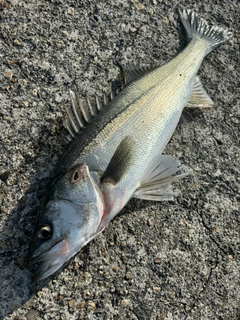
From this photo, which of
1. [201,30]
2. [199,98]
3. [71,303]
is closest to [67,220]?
[71,303]

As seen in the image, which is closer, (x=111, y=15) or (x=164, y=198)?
(x=164, y=198)

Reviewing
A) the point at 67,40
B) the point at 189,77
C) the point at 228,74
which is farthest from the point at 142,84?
the point at 228,74

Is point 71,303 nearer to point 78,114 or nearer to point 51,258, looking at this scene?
point 51,258

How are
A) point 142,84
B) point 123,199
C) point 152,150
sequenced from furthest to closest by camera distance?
1. point 142,84
2. point 152,150
3. point 123,199

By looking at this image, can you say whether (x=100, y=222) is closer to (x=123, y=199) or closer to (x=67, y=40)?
(x=123, y=199)

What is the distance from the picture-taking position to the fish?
186 centimetres

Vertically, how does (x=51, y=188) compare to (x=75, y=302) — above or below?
above

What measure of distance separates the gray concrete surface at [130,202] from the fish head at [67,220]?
13.2 inches

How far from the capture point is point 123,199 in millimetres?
2178

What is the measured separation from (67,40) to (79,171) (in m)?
1.28

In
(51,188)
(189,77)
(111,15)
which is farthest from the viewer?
(111,15)

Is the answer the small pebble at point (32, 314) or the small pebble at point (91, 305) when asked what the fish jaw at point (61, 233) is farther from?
the small pebble at point (91, 305)

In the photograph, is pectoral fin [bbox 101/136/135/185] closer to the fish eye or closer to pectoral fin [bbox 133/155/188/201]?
pectoral fin [bbox 133/155/188/201]

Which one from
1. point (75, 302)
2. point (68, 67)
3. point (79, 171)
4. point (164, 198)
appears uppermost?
point (68, 67)
